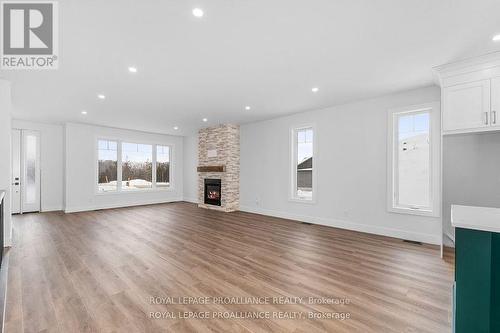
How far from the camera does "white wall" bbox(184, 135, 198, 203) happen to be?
9.31 meters

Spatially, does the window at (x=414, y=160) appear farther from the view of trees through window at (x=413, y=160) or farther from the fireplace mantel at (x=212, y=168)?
the fireplace mantel at (x=212, y=168)

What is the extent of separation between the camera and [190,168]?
9602 millimetres

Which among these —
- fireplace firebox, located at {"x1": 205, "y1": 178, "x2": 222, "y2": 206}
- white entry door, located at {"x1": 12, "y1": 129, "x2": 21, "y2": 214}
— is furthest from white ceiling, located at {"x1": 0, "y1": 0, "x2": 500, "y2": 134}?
fireplace firebox, located at {"x1": 205, "y1": 178, "x2": 222, "y2": 206}

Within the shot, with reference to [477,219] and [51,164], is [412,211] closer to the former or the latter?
[477,219]

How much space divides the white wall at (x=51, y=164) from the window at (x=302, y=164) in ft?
24.7

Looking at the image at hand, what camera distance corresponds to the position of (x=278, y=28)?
2371 mm

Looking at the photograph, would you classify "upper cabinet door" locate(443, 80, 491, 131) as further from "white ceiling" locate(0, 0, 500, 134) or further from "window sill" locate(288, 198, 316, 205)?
"window sill" locate(288, 198, 316, 205)

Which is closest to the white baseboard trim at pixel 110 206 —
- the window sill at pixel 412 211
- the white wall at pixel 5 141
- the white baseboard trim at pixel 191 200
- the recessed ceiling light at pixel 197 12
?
the white baseboard trim at pixel 191 200

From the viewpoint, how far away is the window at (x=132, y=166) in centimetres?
779

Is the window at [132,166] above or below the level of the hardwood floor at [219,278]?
above

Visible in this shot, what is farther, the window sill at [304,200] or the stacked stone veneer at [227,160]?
the stacked stone veneer at [227,160]

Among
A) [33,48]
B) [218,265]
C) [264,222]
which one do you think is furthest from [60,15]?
[264,222]

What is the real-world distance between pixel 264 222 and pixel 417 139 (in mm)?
3751

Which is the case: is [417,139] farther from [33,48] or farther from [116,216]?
[116,216]
